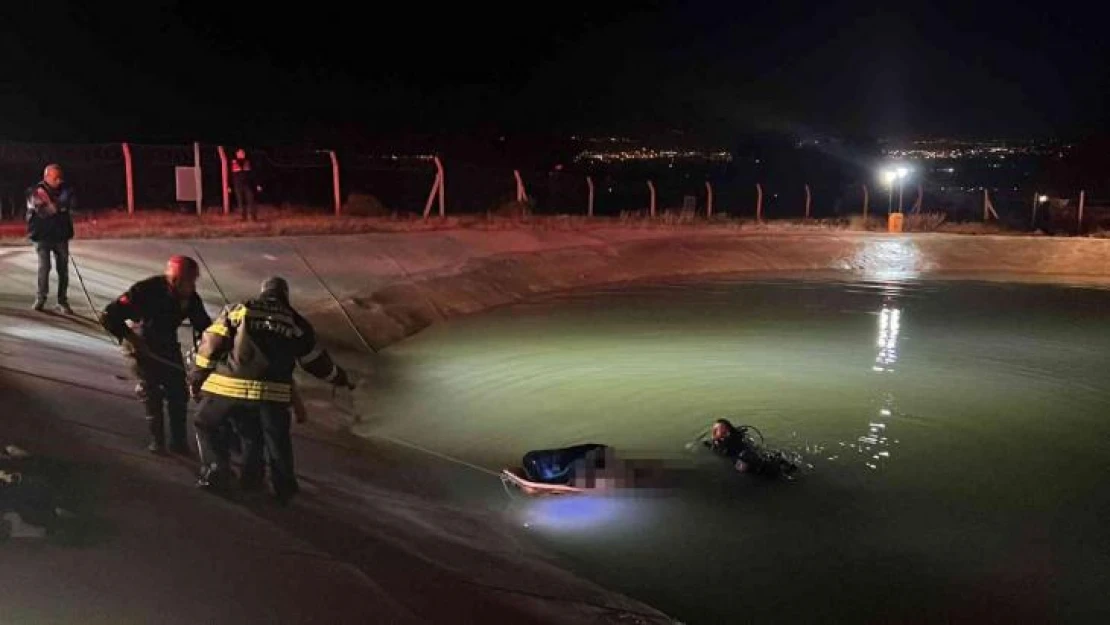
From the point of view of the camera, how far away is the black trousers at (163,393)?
7.95m

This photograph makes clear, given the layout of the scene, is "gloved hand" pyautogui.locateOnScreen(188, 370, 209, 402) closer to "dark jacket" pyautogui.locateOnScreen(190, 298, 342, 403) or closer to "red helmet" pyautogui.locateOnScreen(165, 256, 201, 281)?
"dark jacket" pyautogui.locateOnScreen(190, 298, 342, 403)

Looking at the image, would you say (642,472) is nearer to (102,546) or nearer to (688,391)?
(688,391)

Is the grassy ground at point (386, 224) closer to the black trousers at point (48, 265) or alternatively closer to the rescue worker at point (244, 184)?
the rescue worker at point (244, 184)

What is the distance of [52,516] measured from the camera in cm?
609

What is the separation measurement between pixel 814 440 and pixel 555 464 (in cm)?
336

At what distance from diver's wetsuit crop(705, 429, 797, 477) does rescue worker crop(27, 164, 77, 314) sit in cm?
811

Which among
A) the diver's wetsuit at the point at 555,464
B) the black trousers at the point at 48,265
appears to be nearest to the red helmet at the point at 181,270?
the diver's wetsuit at the point at 555,464

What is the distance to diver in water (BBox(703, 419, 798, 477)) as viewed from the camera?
10.2 metres

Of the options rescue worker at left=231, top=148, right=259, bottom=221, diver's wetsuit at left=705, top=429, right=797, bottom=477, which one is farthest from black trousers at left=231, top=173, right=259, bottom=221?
diver's wetsuit at left=705, top=429, right=797, bottom=477

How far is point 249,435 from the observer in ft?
23.9

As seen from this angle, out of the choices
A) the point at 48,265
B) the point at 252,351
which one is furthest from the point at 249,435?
the point at 48,265

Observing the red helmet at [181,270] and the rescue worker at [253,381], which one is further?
the red helmet at [181,270]

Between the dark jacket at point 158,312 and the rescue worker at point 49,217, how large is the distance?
5.47m

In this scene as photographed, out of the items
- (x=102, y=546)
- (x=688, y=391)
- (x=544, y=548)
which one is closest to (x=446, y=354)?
(x=688, y=391)
